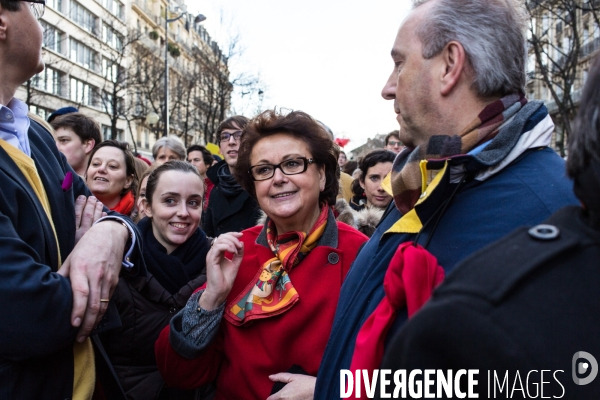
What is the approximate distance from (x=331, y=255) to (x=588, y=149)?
1.68m

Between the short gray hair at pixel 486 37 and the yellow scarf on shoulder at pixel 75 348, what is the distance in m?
1.41

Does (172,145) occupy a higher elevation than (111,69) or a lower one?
lower

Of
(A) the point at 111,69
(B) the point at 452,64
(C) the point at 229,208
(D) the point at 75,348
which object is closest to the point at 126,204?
(C) the point at 229,208

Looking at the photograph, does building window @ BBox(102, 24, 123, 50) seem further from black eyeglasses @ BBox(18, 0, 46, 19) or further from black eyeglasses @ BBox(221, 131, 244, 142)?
black eyeglasses @ BBox(18, 0, 46, 19)

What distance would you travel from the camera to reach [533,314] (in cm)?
78

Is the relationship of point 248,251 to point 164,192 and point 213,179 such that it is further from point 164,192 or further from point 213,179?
point 213,179

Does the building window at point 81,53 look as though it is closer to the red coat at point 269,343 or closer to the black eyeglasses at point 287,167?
the black eyeglasses at point 287,167

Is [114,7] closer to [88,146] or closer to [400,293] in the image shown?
[88,146]

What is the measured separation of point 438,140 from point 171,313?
73.3 inches

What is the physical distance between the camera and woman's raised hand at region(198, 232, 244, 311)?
226 centimetres

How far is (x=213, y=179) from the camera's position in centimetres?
562

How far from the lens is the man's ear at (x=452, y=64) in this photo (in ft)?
5.22

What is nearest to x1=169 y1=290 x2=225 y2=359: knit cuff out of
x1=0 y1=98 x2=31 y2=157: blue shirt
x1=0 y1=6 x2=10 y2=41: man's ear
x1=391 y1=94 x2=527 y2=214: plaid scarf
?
x1=0 y1=98 x2=31 y2=157: blue shirt

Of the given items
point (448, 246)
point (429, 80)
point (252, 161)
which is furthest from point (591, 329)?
point (252, 161)
